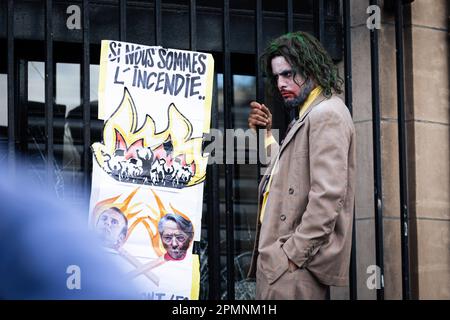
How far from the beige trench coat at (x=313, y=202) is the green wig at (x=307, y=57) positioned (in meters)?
0.10

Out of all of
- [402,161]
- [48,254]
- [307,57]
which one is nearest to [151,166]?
[48,254]

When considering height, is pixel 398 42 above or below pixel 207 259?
above

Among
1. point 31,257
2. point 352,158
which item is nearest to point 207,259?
point 31,257

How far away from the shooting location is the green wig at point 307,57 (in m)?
5.13

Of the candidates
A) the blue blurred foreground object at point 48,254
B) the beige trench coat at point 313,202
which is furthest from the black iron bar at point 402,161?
the blue blurred foreground object at point 48,254

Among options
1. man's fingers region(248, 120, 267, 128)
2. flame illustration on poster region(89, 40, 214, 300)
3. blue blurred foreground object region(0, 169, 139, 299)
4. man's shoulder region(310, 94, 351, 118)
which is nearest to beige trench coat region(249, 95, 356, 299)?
man's shoulder region(310, 94, 351, 118)

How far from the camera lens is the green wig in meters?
5.13

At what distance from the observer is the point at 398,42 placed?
246 inches

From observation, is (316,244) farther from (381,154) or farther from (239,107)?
(239,107)

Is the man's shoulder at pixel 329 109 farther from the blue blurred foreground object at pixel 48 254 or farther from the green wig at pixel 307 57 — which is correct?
the blue blurred foreground object at pixel 48 254

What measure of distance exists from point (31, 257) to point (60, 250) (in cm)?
16

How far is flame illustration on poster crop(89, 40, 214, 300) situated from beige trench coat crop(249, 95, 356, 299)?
75 cm

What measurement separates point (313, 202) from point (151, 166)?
1.25 m

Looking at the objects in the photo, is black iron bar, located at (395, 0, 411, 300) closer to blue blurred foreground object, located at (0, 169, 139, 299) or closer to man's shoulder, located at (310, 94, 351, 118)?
man's shoulder, located at (310, 94, 351, 118)
